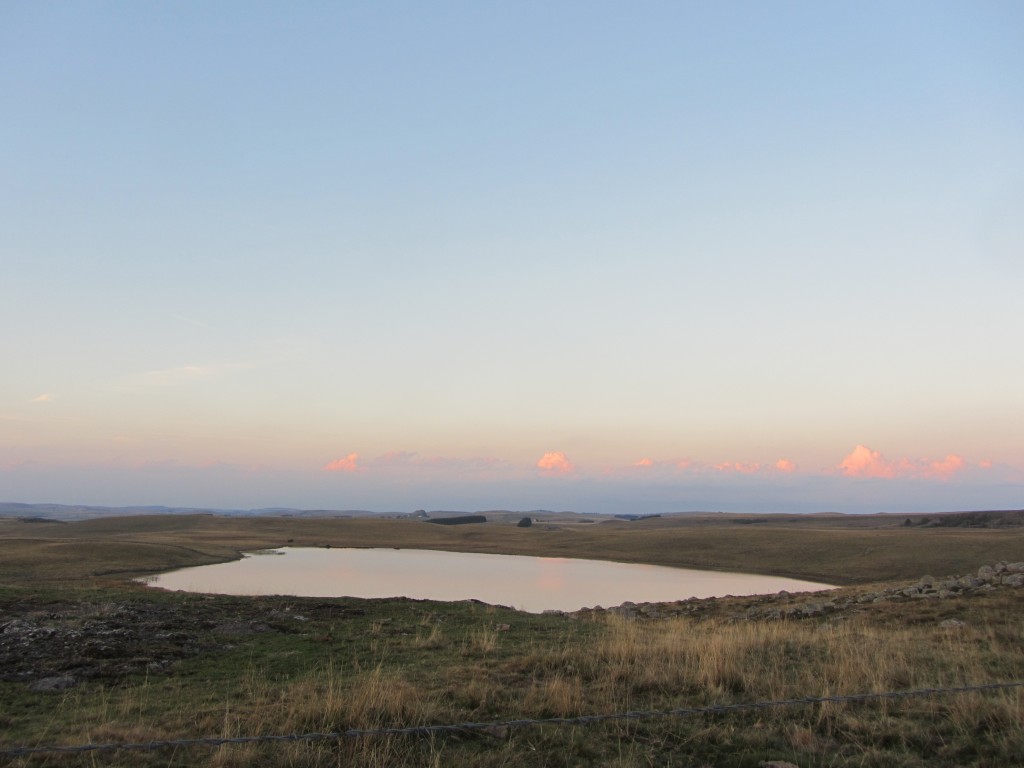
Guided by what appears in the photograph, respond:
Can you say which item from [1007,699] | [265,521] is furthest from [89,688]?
[265,521]

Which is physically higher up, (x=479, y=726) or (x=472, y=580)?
(x=479, y=726)

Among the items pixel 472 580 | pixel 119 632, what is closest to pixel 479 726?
pixel 119 632

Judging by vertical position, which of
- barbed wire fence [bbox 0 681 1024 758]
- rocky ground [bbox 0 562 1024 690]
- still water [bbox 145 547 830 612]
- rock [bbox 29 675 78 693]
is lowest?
still water [bbox 145 547 830 612]

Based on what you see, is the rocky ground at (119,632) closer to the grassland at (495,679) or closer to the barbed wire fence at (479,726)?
the grassland at (495,679)

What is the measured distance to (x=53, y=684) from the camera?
349 inches

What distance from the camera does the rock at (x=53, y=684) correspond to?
28.6 feet

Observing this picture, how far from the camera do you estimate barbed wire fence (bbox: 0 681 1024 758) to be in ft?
17.9

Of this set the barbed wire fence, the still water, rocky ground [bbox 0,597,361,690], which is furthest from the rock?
the still water

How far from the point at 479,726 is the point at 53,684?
6.43 m

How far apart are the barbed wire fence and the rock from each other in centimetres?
306

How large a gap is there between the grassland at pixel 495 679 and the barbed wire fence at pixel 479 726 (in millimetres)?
102

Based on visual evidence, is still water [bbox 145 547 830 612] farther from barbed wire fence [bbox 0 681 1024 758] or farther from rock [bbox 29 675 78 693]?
barbed wire fence [bbox 0 681 1024 758]

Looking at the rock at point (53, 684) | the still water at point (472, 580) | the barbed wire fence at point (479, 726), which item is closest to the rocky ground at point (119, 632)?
the rock at point (53, 684)

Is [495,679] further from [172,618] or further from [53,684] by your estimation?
[172,618]
